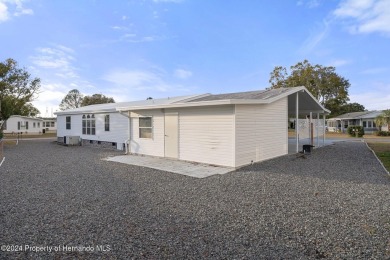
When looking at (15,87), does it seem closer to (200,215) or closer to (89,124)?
(89,124)

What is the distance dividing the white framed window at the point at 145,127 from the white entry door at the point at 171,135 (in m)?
1.24

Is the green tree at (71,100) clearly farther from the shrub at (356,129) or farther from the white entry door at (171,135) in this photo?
the white entry door at (171,135)

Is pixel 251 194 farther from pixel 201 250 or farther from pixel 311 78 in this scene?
pixel 311 78

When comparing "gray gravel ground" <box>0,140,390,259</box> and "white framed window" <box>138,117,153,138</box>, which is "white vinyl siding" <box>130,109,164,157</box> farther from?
"gray gravel ground" <box>0,140,390,259</box>

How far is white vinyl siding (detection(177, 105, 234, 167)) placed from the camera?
918 cm

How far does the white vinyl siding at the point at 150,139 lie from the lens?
39.1 ft

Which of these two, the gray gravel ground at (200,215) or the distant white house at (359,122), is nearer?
the gray gravel ground at (200,215)

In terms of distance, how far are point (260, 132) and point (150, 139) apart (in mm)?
5330

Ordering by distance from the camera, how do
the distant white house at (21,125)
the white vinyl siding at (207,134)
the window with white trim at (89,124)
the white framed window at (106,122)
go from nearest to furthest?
the white vinyl siding at (207,134) → the white framed window at (106,122) → the window with white trim at (89,124) → the distant white house at (21,125)

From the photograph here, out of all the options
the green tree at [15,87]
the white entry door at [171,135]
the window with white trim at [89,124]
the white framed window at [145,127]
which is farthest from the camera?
the green tree at [15,87]

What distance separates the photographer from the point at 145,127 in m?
12.7

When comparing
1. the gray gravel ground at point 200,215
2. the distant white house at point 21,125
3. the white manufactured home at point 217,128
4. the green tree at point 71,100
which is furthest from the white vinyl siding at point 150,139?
the green tree at point 71,100

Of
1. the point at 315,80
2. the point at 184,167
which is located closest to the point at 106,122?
the point at 184,167

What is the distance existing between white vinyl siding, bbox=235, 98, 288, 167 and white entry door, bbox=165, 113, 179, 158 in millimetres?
3013
